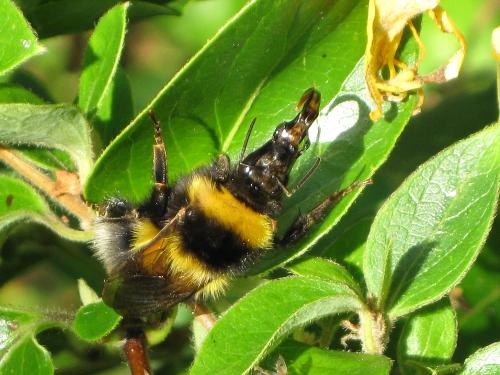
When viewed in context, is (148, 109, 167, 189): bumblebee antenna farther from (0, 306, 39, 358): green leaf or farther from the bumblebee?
(0, 306, 39, 358): green leaf

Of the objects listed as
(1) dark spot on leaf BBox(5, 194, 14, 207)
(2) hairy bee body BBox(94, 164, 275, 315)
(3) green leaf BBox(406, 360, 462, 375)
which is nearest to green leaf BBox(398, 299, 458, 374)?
(3) green leaf BBox(406, 360, 462, 375)

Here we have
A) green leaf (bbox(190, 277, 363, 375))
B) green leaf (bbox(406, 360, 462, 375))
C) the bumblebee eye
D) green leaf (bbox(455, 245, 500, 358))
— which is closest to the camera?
green leaf (bbox(190, 277, 363, 375))

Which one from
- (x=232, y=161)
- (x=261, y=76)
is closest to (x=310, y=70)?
(x=261, y=76)

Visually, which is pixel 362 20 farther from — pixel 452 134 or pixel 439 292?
pixel 452 134

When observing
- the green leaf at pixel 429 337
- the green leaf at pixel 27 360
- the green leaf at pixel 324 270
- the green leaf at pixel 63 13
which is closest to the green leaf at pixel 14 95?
the green leaf at pixel 63 13

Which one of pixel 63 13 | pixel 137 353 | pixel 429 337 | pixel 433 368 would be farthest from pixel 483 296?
pixel 63 13

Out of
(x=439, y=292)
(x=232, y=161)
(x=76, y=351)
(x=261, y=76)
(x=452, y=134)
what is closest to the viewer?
(x=439, y=292)
